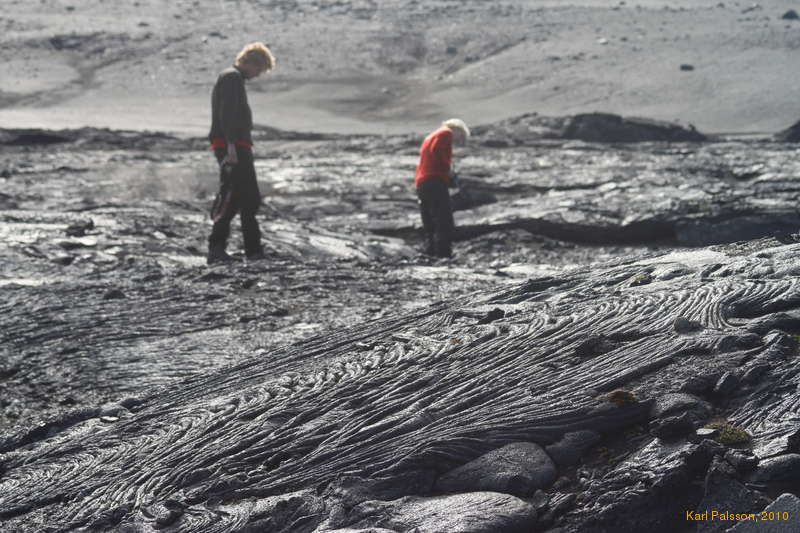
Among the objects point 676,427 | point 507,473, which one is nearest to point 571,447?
point 507,473

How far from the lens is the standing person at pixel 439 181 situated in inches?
354

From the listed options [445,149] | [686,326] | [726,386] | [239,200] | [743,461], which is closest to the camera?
[743,461]

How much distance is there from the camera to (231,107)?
782 centimetres

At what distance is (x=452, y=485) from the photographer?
375 centimetres

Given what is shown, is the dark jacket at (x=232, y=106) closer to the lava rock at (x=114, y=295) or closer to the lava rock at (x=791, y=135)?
Result: the lava rock at (x=114, y=295)

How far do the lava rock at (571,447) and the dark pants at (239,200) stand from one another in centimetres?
490

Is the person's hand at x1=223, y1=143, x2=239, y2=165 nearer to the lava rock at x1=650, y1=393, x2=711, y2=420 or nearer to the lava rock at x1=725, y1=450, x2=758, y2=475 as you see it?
the lava rock at x1=650, y1=393, x2=711, y2=420

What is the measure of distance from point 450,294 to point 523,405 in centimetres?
325

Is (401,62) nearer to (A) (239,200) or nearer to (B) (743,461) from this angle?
(A) (239,200)

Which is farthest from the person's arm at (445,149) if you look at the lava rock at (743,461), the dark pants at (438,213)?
the lava rock at (743,461)

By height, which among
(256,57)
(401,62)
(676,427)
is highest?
(401,62)

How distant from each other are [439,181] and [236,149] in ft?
7.04

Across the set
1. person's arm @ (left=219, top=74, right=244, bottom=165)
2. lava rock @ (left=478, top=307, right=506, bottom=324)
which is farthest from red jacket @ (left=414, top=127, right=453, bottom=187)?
lava rock @ (left=478, top=307, right=506, bottom=324)

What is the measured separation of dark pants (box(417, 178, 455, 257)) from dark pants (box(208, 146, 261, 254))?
1768mm
